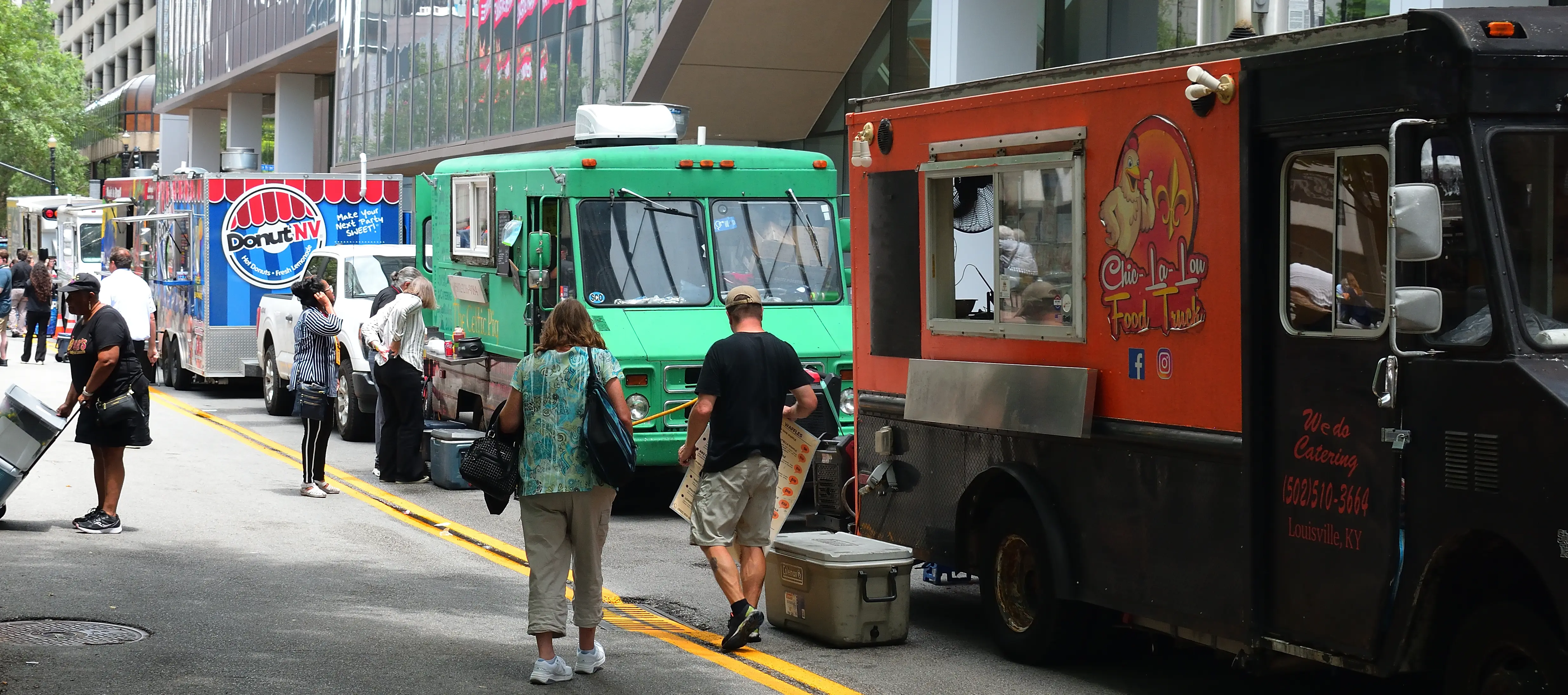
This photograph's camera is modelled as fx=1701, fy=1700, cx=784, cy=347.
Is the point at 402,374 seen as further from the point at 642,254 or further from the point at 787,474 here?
the point at 787,474

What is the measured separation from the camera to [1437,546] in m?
5.61

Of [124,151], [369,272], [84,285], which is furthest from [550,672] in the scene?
[124,151]

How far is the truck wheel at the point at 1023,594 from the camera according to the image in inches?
296

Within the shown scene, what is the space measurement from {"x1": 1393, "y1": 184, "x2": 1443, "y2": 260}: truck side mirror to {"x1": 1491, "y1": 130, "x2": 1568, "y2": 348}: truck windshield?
0.32m

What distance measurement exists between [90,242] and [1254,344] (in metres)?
33.7

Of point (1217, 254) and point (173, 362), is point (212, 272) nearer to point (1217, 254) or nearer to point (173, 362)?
point (173, 362)

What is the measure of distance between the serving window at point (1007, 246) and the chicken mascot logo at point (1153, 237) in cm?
21

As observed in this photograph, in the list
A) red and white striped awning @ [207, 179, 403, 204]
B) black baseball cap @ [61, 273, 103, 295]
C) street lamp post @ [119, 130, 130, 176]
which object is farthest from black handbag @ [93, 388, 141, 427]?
street lamp post @ [119, 130, 130, 176]

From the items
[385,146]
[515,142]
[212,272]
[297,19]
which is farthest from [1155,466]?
[297,19]

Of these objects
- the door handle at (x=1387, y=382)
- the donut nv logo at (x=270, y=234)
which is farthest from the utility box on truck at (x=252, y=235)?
the door handle at (x=1387, y=382)

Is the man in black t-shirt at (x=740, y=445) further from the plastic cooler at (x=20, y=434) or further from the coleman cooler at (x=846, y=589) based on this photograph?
the plastic cooler at (x=20, y=434)

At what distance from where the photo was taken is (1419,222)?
5.33 meters

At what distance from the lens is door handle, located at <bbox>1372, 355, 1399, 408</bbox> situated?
567 cm

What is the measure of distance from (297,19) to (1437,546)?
1761 inches
